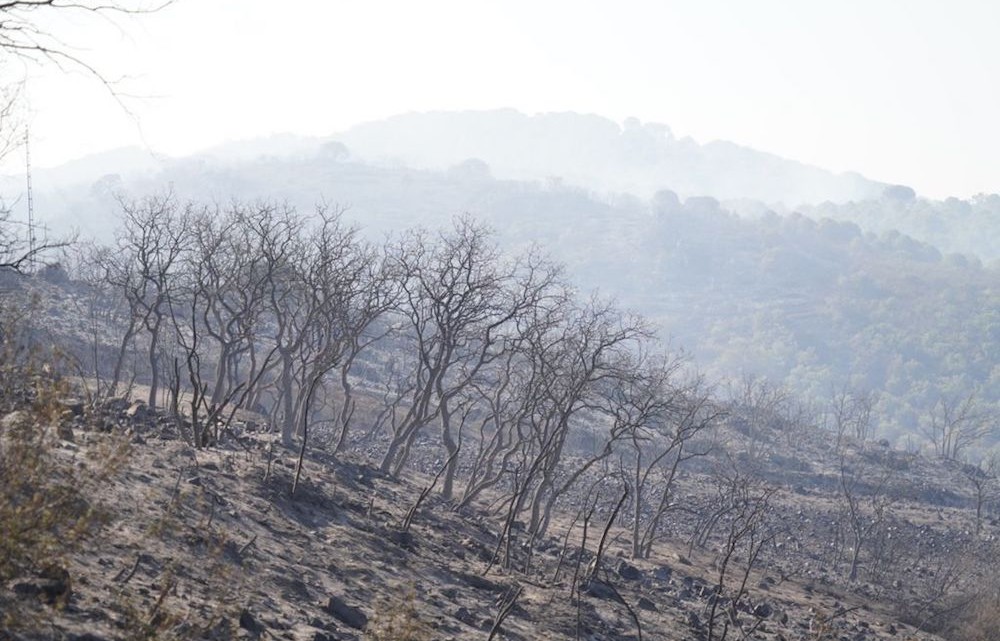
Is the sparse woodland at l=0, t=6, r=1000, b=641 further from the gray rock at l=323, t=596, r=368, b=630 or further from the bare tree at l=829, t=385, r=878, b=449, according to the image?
the bare tree at l=829, t=385, r=878, b=449

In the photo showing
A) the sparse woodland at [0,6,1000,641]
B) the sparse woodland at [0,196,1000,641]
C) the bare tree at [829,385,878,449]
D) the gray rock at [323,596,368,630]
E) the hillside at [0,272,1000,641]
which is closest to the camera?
the hillside at [0,272,1000,641]

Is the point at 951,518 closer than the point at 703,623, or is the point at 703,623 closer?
the point at 703,623

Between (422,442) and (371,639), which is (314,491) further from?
(422,442)

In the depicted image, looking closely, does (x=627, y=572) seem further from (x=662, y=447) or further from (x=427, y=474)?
(x=662, y=447)

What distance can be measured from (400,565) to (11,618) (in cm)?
909

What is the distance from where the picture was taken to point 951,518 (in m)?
59.7

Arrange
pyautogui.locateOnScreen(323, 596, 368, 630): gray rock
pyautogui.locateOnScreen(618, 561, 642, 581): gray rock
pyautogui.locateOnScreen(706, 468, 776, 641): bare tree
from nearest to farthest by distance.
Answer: pyautogui.locateOnScreen(323, 596, 368, 630): gray rock
pyautogui.locateOnScreen(706, 468, 776, 641): bare tree
pyautogui.locateOnScreen(618, 561, 642, 581): gray rock

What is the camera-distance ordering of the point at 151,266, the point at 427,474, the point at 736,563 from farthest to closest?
the point at 427,474 < the point at 151,266 < the point at 736,563

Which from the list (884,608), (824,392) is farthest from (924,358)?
(884,608)

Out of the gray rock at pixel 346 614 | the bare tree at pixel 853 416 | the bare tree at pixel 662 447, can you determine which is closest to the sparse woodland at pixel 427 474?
A: the gray rock at pixel 346 614

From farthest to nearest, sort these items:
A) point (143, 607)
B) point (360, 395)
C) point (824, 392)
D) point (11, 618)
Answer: point (824, 392), point (360, 395), point (143, 607), point (11, 618)

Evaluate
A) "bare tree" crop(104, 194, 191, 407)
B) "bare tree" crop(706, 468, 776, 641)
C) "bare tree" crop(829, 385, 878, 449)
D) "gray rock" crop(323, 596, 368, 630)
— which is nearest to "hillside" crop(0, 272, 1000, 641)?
"gray rock" crop(323, 596, 368, 630)

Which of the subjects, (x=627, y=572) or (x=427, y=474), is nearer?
(x=627, y=572)

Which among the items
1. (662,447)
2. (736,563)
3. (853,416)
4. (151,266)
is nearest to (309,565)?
(736,563)
